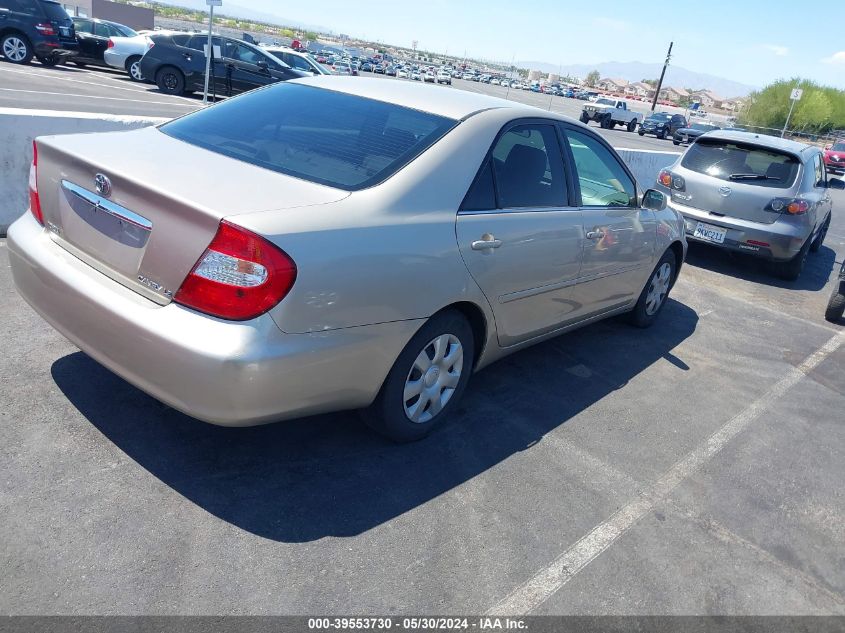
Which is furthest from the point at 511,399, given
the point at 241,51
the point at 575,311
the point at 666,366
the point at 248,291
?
the point at 241,51

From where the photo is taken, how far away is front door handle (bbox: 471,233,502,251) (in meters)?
3.49

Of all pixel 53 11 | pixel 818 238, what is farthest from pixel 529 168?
pixel 53 11

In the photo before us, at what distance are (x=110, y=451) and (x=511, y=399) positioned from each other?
2.29m

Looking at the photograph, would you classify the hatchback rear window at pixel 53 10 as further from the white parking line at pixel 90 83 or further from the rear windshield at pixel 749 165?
the rear windshield at pixel 749 165

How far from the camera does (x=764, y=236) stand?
825 centimetres

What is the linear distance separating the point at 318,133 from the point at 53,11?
61.9ft

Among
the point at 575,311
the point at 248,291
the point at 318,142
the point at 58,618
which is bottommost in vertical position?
the point at 58,618

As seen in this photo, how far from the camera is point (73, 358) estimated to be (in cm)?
389

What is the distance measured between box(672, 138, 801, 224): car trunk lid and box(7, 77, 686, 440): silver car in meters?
4.79

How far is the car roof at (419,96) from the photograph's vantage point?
3773 mm

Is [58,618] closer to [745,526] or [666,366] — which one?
[745,526]

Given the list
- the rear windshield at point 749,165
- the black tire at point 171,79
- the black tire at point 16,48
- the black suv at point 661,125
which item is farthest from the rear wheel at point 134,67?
the black suv at point 661,125

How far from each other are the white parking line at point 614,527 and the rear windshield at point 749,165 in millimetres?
4255

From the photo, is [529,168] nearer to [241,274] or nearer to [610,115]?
[241,274]
